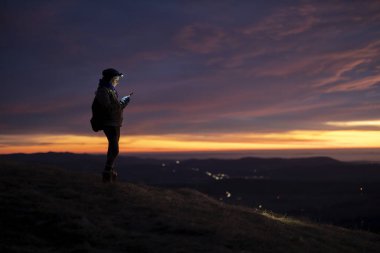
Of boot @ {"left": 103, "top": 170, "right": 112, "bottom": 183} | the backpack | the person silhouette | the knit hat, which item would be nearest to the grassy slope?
boot @ {"left": 103, "top": 170, "right": 112, "bottom": 183}

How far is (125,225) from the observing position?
10422 mm

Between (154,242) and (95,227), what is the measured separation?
161cm

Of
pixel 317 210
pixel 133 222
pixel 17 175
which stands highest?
pixel 17 175

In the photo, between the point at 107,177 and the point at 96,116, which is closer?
the point at 96,116

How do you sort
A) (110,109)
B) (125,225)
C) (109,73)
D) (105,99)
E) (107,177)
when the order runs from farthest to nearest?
(107,177), (109,73), (110,109), (105,99), (125,225)

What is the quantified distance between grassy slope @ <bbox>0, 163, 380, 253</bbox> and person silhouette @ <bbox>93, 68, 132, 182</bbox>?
1370 millimetres

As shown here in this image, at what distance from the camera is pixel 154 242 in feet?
30.0

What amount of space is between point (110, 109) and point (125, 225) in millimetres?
4834

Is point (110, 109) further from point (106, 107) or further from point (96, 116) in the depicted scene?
point (96, 116)

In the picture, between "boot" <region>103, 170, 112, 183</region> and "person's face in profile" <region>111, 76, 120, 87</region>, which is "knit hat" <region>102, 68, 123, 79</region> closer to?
"person's face in profile" <region>111, 76, 120, 87</region>

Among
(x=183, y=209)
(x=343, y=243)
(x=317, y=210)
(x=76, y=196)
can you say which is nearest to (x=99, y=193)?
(x=76, y=196)

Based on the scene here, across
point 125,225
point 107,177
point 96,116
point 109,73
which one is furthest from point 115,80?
point 125,225

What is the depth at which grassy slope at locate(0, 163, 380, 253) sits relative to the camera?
9.04 m

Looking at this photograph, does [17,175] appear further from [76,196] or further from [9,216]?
[9,216]
